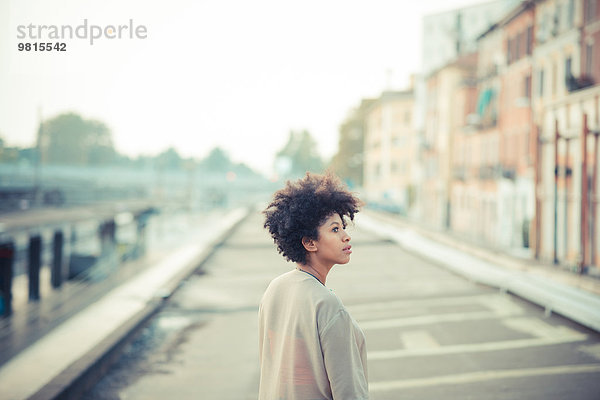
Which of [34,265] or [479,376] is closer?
[479,376]

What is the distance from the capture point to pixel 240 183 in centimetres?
13250

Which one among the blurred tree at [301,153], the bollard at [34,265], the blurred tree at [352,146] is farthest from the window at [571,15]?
the blurred tree at [301,153]

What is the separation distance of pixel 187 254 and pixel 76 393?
12.7 meters

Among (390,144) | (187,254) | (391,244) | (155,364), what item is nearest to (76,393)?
(155,364)

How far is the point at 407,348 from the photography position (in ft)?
24.0

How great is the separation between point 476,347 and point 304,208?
5.55 metres

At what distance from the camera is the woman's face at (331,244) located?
8.21 ft

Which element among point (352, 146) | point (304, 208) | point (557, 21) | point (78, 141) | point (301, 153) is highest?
point (301, 153)

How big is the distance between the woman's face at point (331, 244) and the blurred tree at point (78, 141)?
77.7 meters

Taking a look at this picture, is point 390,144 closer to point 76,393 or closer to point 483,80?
point 483,80

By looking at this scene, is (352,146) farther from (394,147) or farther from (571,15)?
(571,15)

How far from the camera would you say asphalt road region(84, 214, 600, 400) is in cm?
587

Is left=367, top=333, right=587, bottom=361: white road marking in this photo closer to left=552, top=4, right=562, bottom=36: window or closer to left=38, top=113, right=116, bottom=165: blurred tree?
left=552, top=4, right=562, bottom=36: window

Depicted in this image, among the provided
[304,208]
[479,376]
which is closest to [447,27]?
[479,376]
